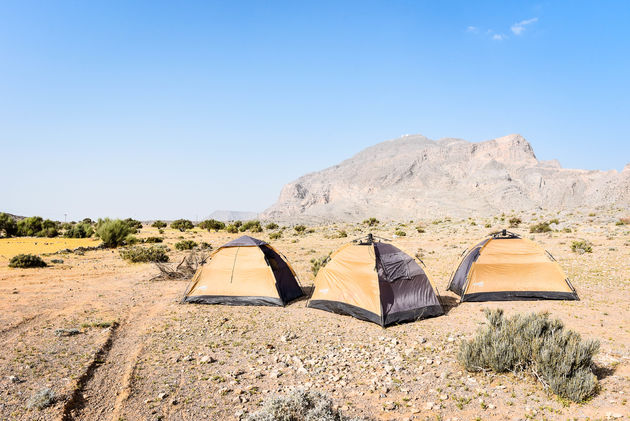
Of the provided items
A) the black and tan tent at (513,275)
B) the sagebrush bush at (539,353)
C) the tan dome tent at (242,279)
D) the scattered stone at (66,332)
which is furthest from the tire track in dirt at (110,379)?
the black and tan tent at (513,275)

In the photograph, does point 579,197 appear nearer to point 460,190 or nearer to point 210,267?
point 460,190

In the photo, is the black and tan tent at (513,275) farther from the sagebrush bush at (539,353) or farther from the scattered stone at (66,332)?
the scattered stone at (66,332)

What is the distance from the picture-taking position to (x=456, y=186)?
303ft

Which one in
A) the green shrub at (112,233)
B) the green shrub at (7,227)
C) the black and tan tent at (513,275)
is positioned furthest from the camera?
the green shrub at (7,227)

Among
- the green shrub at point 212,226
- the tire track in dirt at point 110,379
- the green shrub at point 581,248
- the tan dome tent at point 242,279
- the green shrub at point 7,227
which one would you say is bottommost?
the green shrub at point 581,248

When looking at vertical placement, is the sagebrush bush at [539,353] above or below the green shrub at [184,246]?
below

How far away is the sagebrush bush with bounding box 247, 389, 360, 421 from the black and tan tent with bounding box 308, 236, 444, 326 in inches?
168

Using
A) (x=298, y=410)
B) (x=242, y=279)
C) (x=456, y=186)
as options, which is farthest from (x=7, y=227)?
(x=456, y=186)

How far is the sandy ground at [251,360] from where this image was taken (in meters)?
5.27

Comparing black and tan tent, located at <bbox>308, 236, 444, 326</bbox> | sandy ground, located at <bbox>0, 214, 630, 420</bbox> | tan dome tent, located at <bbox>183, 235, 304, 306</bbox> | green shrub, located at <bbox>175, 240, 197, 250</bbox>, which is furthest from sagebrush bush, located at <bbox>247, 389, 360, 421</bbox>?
green shrub, located at <bbox>175, 240, 197, 250</bbox>

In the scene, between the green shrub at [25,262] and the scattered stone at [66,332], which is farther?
the green shrub at [25,262]

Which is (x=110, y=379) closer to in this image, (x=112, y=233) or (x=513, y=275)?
(x=513, y=275)

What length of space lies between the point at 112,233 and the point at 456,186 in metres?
84.8

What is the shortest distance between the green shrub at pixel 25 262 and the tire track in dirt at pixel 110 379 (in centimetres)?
1255
